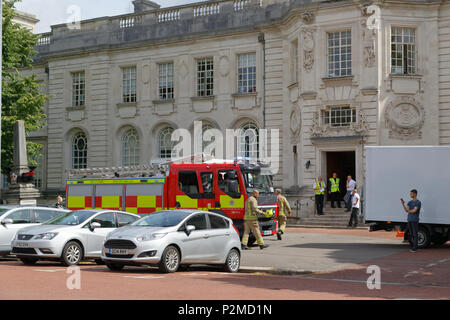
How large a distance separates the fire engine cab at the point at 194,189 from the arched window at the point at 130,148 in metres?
16.9

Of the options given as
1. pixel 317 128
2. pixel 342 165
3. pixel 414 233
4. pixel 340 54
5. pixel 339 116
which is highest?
pixel 340 54

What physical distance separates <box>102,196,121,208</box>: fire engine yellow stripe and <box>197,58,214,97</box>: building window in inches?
614

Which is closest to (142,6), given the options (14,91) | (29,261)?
(14,91)

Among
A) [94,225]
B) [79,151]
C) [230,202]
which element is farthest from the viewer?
[79,151]

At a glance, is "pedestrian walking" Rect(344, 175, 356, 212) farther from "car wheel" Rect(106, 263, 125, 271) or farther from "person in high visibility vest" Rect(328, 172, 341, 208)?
"car wheel" Rect(106, 263, 125, 271)

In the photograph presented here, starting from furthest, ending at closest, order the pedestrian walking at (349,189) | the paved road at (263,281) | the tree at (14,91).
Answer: the tree at (14,91)
the pedestrian walking at (349,189)
the paved road at (263,281)

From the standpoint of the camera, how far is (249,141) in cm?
3869

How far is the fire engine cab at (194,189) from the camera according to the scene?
894 inches

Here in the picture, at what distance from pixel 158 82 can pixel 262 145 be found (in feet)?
27.6

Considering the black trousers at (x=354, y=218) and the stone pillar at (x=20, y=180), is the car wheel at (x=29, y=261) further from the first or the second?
the black trousers at (x=354, y=218)

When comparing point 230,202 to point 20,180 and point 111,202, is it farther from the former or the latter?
point 20,180

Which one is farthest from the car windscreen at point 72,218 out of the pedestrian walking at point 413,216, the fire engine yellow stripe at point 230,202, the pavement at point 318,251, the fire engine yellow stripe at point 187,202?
the pedestrian walking at point 413,216

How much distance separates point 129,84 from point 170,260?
28841 mm

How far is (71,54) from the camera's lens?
145 ft
